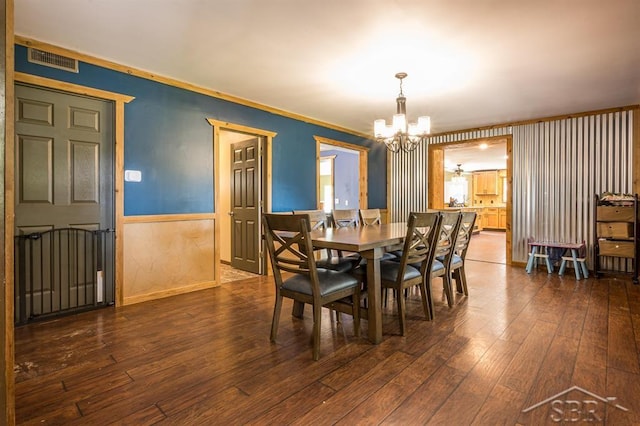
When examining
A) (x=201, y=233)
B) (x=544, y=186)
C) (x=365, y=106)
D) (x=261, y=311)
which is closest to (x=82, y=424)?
(x=261, y=311)

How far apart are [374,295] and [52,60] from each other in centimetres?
353

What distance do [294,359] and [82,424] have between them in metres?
1.16

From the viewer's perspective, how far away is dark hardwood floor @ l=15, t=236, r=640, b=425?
1648mm

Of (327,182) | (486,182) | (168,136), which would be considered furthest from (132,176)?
(486,182)

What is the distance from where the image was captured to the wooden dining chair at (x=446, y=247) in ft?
9.50

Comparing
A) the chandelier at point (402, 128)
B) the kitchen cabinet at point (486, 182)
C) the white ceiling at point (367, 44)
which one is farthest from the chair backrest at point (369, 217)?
the kitchen cabinet at point (486, 182)

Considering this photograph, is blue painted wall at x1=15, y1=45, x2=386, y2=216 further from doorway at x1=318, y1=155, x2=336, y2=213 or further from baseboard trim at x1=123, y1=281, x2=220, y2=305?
doorway at x1=318, y1=155, x2=336, y2=213

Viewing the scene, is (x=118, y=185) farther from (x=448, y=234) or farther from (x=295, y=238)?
(x=448, y=234)

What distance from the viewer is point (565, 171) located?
5074 mm

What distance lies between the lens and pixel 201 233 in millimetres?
4043

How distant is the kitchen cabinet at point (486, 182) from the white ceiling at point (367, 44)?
8.21 meters

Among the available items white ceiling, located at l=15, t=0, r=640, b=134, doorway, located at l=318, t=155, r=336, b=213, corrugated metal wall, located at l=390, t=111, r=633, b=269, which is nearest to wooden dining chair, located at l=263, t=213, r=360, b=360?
white ceiling, located at l=15, t=0, r=640, b=134

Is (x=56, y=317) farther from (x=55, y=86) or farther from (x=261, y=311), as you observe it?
(x=55, y=86)

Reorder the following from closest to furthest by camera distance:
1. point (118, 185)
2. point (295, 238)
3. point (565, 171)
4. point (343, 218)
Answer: point (295, 238)
point (118, 185)
point (343, 218)
point (565, 171)
